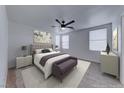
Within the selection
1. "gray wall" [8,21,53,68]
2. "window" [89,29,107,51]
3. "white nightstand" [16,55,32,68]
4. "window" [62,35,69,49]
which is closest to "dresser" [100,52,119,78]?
"window" [89,29,107,51]

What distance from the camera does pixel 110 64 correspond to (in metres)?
2.65

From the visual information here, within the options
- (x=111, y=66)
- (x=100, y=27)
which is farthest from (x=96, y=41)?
(x=111, y=66)

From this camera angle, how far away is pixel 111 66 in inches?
103

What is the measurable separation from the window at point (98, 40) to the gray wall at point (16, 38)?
4.29m

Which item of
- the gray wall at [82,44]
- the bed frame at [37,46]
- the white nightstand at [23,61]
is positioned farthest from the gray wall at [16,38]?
the gray wall at [82,44]

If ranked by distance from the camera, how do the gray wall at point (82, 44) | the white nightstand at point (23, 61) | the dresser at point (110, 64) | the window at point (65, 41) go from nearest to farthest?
1. the dresser at point (110, 64)
2. the white nightstand at point (23, 61)
3. the gray wall at point (82, 44)
4. the window at point (65, 41)

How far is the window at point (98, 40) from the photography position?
4491 mm

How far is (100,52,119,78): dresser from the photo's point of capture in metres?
2.49

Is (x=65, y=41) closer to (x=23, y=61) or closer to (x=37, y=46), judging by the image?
(x=37, y=46)

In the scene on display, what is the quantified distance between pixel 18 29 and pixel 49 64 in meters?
2.93

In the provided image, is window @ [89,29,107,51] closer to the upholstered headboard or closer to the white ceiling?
the white ceiling

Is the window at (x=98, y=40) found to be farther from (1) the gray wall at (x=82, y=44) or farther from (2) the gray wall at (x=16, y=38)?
(2) the gray wall at (x=16, y=38)
